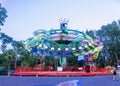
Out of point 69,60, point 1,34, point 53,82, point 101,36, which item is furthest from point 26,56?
point 53,82

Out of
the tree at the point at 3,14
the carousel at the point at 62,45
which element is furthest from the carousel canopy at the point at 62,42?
the tree at the point at 3,14

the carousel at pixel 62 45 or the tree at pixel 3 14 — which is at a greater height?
the tree at pixel 3 14

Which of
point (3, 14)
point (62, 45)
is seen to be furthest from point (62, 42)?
point (3, 14)

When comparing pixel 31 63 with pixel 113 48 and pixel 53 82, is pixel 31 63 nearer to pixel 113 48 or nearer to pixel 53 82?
pixel 113 48

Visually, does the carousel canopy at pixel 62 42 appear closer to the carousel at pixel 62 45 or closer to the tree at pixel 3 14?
the carousel at pixel 62 45

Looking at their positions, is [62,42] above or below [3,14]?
below

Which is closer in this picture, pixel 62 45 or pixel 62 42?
pixel 62 42

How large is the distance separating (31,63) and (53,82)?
44.9 m

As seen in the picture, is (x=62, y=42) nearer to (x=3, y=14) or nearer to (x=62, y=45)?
→ (x=62, y=45)

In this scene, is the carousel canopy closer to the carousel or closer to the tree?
the carousel

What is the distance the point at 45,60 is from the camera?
56844 millimetres

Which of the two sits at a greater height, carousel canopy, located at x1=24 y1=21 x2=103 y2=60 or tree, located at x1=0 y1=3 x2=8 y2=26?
tree, located at x1=0 y1=3 x2=8 y2=26

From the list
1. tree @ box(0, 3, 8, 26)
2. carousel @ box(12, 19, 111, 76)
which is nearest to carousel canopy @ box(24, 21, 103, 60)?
carousel @ box(12, 19, 111, 76)

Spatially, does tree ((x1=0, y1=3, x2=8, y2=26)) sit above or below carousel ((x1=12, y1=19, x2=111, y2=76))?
above
